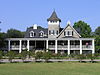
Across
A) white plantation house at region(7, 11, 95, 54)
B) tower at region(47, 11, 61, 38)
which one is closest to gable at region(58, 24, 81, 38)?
white plantation house at region(7, 11, 95, 54)

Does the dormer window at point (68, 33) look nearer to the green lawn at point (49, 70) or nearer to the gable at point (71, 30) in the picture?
the gable at point (71, 30)

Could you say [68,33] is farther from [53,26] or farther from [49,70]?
[49,70]

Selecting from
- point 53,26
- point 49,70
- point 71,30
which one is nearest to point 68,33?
point 71,30

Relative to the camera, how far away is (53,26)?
65.2 metres

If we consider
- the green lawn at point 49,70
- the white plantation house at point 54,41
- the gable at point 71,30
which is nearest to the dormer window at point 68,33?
the white plantation house at point 54,41

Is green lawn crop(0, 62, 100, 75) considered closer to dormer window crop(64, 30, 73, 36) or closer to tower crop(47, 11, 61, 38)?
dormer window crop(64, 30, 73, 36)

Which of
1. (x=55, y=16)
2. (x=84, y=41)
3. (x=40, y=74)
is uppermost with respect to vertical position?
(x=55, y=16)

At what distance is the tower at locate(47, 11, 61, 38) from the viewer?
6519 centimetres

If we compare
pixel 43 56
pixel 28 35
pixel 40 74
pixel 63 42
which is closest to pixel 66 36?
pixel 63 42

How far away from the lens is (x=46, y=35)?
6694 centimetres

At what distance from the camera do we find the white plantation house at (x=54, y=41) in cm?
6119

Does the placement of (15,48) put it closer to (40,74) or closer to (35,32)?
(35,32)

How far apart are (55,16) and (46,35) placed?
5288 millimetres

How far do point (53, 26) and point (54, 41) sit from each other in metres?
3.76
